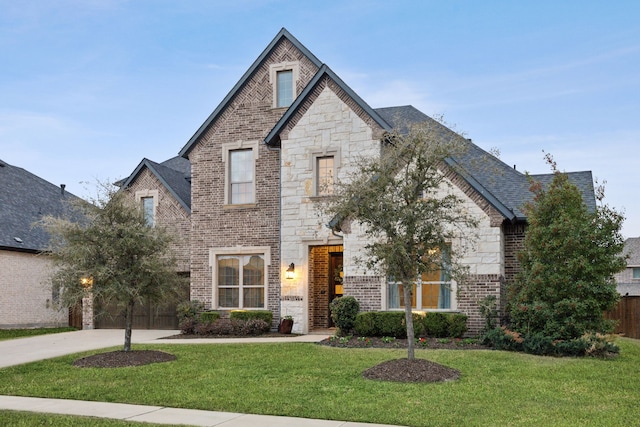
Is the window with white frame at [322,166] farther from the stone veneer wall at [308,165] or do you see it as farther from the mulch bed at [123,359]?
the mulch bed at [123,359]

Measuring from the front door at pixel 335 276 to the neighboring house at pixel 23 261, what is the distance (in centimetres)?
1051

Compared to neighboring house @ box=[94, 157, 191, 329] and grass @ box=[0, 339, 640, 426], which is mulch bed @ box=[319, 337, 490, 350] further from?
neighboring house @ box=[94, 157, 191, 329]

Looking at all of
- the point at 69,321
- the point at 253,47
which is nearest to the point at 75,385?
the point at 253,47

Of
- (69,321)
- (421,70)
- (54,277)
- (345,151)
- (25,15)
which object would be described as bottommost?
(69,321)

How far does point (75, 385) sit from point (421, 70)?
12448 mm

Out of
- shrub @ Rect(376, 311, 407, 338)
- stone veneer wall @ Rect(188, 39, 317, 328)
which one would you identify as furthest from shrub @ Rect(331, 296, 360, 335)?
stone veneer wall @ Rect(188, 39, 317, 328)

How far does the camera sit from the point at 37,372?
1262cm

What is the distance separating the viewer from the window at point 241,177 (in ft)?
71.5

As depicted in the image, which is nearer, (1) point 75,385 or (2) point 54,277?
(1) point 75,385

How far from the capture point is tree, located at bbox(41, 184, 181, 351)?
13.6 meters

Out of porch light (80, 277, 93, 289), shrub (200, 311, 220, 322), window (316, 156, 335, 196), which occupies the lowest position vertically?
shrub (200, 311, 220, 322)

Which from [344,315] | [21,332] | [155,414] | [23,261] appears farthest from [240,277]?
[155,414]

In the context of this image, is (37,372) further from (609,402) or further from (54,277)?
(609,402)

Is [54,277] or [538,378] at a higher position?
[54,277]
